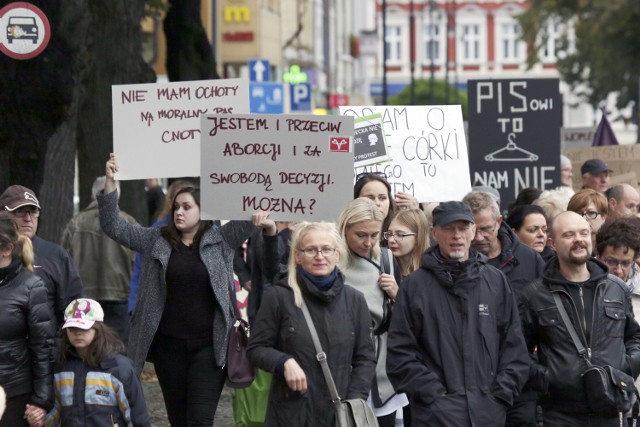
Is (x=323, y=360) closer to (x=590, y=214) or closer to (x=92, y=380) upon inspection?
(x=92, y=380)

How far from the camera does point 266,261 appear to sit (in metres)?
7.95

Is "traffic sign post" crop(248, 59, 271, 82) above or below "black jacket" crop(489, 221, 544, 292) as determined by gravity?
above

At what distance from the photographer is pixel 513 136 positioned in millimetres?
12445

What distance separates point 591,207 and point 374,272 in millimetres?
2275

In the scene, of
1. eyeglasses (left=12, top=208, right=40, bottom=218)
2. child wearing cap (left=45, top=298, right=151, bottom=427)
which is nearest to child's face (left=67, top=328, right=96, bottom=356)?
child wearing cap (left=45, top=298, right=151, bottom=427)

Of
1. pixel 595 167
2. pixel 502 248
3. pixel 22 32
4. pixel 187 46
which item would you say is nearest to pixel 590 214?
pixel 502 248

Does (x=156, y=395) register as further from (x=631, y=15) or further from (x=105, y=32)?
(x=631, y=15)

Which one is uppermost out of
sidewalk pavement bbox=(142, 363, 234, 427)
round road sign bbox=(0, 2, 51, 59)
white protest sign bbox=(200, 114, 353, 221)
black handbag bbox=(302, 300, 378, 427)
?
round road sign bbox=(0, 2, 51, 59)

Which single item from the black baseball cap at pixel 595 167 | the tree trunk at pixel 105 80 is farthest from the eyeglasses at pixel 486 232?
the tree trunk at pixel 105 80

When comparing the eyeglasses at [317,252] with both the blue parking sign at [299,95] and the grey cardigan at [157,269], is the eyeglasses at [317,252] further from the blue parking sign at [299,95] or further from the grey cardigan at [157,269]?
the blue parking sign at [299,95]

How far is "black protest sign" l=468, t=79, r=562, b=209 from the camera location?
40.6 ft

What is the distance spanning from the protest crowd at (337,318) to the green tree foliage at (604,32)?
30577 mm

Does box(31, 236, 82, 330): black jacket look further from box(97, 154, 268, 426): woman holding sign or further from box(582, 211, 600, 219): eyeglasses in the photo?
box(582, 211, 600, 219): eyeglasses

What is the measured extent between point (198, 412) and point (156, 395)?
4305 mm
